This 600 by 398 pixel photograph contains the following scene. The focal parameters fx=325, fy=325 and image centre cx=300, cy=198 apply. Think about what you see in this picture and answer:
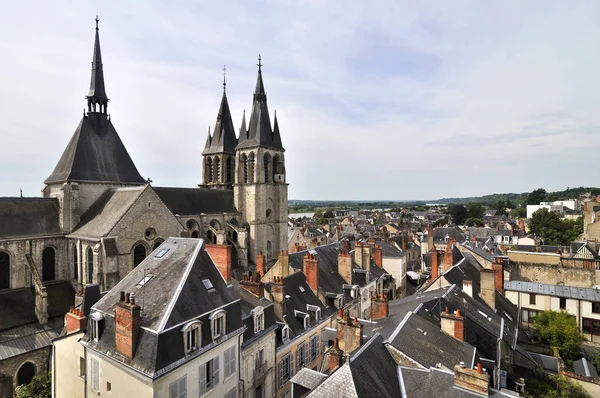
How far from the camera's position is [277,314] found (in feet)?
54.9

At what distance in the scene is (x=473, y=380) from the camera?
9.27 meters

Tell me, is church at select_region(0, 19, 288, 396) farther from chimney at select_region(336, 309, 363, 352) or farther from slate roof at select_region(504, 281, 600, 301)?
slate roof at select_region(504, 281, 600, 301)

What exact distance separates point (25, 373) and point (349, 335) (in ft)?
60.1

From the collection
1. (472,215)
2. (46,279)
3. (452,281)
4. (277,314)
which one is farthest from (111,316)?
(472,215)

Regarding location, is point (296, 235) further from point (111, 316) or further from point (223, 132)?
point (111, 316)

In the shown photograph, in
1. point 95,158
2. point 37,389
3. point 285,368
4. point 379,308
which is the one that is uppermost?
point 95,158

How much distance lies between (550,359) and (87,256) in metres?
28.3

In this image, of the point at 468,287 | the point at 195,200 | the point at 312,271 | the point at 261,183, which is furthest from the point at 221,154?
the point at 468,287

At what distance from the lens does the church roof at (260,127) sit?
37156 millimetres

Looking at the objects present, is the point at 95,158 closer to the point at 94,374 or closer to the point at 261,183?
the point at 261,183

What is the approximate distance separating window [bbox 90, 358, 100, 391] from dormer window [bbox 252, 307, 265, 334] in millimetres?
5910

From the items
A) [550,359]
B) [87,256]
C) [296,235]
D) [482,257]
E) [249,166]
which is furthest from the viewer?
[296,235]

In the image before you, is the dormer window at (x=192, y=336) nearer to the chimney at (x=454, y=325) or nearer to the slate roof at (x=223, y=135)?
the chimney at (x=454, y=325)

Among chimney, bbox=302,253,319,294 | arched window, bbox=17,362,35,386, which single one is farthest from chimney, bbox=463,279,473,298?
arched window, bbox=17,362,35,386
